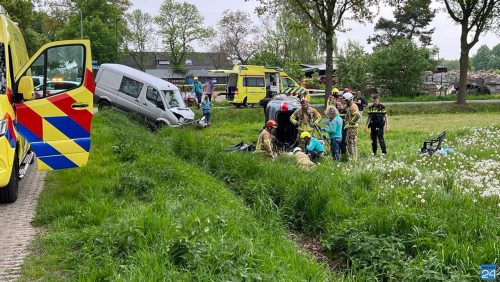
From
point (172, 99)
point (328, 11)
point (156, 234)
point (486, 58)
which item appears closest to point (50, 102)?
point (156, 234)

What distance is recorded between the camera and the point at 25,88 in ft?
23.4

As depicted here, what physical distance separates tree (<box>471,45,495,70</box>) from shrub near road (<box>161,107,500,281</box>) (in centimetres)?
11951

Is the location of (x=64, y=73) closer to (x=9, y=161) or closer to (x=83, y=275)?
(x=9, y=161)

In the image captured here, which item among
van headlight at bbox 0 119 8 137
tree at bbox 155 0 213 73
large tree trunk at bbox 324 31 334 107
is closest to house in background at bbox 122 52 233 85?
tree at bbox 155 0 213 73

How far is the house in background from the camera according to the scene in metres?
73.4

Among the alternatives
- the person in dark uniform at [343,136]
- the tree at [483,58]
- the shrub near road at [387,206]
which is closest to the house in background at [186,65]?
the person in dark uniform at [343,136]

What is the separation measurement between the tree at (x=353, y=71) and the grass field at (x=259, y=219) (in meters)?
29.3

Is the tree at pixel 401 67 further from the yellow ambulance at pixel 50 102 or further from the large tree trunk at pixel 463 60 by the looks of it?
the yellow ambulance at pixel 50 102

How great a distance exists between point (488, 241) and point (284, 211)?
289 cm

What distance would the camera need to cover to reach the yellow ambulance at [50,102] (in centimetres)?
725

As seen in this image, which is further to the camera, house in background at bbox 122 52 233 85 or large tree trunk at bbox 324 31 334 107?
house in background at bbox 122 52 233 85

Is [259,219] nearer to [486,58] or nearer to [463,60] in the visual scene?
[463,60]

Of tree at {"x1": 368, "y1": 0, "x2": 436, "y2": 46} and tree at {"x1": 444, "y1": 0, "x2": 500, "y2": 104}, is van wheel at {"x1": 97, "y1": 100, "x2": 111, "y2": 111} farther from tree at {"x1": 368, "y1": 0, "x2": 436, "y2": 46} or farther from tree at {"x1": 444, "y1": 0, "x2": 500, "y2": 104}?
tree at {"x1": 368, "y1": 0, "x2": 436, "y2": 46}

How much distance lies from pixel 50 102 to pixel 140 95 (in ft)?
37.2
